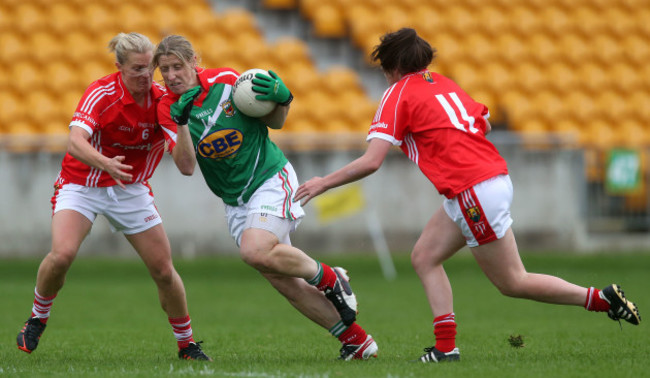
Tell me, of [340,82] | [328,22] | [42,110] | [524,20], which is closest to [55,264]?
[42,110]

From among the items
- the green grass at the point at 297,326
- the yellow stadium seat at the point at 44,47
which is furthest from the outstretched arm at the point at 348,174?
the yellow stadium seat at the point at 44,47

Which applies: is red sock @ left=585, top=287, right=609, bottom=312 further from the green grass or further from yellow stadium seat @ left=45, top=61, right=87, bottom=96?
yellow stadium seat @ left=45, top=61, right=87, bottom=96

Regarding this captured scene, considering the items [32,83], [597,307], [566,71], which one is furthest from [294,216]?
[566,71]

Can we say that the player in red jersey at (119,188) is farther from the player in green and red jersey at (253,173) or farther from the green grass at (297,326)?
the green grass at (297,326)

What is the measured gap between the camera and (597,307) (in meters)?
6.25

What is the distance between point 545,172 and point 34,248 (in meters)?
8.28

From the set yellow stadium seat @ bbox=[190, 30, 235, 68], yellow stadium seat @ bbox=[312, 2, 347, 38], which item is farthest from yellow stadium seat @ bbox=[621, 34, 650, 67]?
yellow stadium seat @ bbox=[190, 30, 235, 68]

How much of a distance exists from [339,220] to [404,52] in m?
8.97

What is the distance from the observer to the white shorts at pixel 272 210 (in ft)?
21.0

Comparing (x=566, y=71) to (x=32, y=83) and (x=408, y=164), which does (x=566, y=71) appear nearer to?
(x=408, y=164)

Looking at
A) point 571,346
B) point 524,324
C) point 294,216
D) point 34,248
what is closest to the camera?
point 294,216

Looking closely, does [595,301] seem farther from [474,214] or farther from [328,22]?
[328,22]

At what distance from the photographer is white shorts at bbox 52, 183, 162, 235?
267 inches

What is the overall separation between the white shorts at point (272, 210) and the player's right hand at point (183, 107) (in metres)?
0.76
